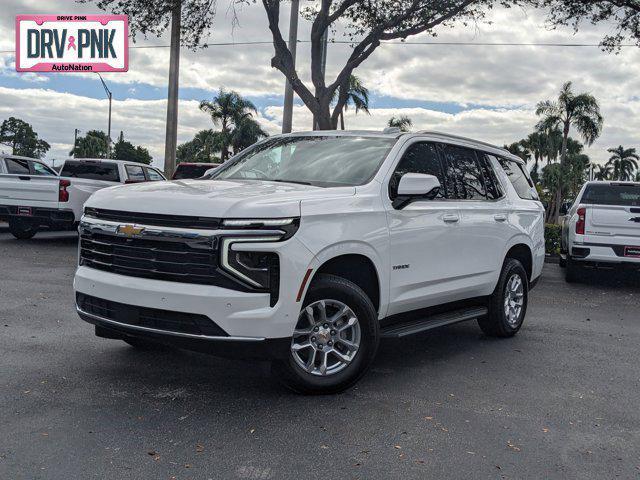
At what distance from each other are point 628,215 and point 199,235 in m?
8.46

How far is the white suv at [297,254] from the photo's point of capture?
4.27m

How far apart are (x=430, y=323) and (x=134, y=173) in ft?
38.0

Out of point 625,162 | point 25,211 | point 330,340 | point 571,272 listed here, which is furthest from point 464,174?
point 625,162

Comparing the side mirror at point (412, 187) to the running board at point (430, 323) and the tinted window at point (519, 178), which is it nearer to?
the running board at point (430, 323)

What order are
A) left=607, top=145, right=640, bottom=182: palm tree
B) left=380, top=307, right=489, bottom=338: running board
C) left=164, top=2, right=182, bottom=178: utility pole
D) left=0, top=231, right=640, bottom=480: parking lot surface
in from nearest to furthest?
left=0, top=231, right=640, bottom=480: parking lot surface, left=380, top=307, right=489, bottom=338: running board, left=164, top=2, right=182, bottom=178: utility pole, left=607, top=145, right=640, bottom=182: palm tree

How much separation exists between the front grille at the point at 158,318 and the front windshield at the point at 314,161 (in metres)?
1.47

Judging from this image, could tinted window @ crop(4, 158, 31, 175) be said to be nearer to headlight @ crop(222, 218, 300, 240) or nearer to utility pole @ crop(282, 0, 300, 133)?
utility pole @ crop(282, 0, 300, 133)

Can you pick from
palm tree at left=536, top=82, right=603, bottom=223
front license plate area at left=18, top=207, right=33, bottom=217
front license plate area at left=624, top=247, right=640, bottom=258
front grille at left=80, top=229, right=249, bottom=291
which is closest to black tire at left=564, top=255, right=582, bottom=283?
front license plate area at left=624, top=247, right=640, bottom=258

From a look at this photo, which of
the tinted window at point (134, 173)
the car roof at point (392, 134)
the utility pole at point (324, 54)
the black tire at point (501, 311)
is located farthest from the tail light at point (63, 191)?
the black tire at point (501, 311)

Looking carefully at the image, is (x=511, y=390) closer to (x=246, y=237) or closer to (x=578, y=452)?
(x=578, y=452)

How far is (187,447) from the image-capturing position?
381 cm

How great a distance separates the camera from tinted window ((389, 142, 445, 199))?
5.48 m

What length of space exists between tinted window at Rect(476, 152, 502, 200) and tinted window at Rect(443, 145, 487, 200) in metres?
0.09

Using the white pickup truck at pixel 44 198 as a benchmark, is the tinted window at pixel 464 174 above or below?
above
